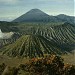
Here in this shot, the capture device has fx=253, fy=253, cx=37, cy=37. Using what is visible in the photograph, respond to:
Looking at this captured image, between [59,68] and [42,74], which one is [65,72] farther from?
[42,74]

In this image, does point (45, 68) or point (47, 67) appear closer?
point (45, 68)

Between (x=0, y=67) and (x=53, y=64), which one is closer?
(x=53, y=64)

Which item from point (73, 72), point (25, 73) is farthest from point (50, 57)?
point (25, 73)

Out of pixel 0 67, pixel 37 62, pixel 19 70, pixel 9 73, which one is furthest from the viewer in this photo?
pixel 0 67

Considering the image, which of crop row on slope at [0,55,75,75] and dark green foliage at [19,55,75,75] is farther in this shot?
dark green foliage at [19,55,75,75]

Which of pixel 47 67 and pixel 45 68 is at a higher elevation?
pixel 45 68

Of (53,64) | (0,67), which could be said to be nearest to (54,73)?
(53,64)

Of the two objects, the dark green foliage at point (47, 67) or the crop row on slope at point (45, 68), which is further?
the dark green foliage at point (47, 67)

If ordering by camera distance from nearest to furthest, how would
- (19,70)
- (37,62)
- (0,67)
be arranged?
(19,70) < (37,62) < (0,67)

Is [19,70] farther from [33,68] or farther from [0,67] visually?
[0,67]
